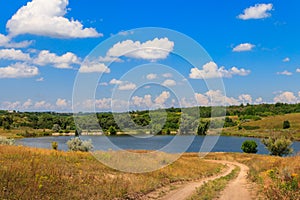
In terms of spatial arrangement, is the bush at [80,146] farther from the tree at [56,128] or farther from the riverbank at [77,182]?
the tree at [56,128]

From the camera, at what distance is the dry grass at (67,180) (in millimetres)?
11790

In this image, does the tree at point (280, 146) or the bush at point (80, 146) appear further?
the tree at point (280, 146)

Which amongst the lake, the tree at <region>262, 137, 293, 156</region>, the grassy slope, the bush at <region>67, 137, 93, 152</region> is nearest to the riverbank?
the lake

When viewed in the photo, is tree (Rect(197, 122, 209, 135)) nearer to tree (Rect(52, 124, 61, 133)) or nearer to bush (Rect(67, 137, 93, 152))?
bush (Rect(67, 137, 93, 152))

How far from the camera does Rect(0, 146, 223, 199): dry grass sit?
1179cm

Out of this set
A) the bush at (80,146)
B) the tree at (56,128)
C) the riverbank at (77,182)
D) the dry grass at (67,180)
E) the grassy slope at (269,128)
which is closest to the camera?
the dry grass at (67,180)

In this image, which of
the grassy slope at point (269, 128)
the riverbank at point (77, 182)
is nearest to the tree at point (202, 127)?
the riverbank at point (77, 182)

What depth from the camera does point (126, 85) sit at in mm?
19219

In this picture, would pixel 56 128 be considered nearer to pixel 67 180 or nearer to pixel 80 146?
pixel 80 146

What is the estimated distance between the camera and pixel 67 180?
14.2 meters

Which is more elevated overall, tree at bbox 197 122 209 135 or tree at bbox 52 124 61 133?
tree at bbox 197 122 209 135

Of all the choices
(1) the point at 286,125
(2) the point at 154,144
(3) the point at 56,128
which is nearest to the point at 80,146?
(2) the point at 154,144

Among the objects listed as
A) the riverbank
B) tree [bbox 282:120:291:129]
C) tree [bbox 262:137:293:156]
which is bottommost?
tree [bbox 262:137:293:156]

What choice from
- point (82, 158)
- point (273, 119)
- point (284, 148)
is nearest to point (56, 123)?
point (273, 119)
